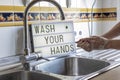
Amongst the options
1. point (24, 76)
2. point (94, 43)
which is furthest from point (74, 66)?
point (24, 76)

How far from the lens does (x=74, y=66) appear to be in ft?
4.75

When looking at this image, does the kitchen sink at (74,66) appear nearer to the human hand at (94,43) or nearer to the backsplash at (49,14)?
the human hand at (94,43)

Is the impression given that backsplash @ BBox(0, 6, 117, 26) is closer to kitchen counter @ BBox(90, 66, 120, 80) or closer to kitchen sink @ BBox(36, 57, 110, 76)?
kitchen sink @ BBox(36, 57, 110, 76)

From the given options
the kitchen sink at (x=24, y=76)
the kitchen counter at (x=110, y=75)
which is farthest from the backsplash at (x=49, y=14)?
the kitchen counter at (x=110, y=75)

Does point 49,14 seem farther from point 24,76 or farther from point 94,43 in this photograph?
point 24,76

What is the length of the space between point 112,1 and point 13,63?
44.9 inches

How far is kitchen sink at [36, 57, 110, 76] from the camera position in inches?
53.4

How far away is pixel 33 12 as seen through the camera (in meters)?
1.39

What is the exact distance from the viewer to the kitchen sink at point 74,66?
136 cm

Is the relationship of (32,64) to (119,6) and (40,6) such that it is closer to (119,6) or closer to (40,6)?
(40,6)

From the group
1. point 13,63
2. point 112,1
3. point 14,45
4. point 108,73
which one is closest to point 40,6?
point 14,45

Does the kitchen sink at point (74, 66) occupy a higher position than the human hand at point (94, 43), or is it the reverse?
the human hand at point (94, 43)

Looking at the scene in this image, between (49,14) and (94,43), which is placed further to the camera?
(49,14)

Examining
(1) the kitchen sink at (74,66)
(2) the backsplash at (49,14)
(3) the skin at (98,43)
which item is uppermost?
(2) the backsplash at (49,14)
